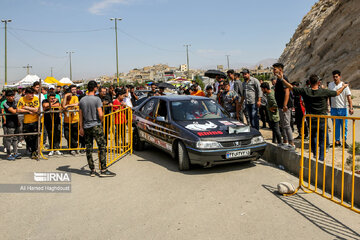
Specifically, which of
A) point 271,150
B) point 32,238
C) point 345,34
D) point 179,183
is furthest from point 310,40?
point 32,238

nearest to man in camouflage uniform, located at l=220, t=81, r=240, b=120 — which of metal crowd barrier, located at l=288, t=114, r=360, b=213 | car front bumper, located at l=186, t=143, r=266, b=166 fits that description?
car front bumper, located at l=186, t=143, r=266, b=166

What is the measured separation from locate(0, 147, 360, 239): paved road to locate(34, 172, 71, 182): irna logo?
→ 0.15m

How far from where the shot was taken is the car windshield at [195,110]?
7236mm

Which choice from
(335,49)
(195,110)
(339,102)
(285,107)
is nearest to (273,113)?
(285,107)

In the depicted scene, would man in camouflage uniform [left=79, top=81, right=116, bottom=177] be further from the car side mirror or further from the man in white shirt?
the man in white shirt

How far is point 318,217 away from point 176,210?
1885mm

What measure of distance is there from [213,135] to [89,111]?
8.16 ft

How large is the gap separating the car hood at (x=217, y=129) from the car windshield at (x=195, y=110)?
10.3 inches

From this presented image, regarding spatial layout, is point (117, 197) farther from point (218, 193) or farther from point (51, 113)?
point (51, 113)

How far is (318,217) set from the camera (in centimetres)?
412

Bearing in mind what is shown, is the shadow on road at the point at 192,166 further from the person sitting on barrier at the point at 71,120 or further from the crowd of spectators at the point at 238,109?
the person sitting on barrier at the point at 71,120

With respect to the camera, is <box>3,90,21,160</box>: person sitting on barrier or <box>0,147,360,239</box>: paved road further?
<box>3,90,21,160</box>: person sitting on barrier

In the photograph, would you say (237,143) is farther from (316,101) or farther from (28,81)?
(28,81)

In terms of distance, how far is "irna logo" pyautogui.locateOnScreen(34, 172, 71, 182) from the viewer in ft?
20.3
